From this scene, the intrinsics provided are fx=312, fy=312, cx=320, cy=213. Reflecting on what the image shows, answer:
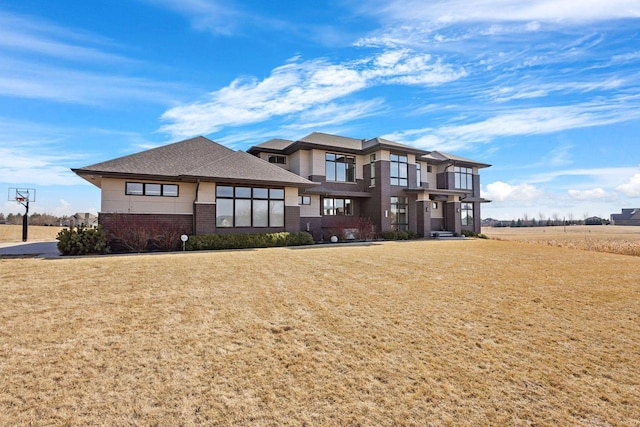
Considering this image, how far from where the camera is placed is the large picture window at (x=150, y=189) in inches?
603

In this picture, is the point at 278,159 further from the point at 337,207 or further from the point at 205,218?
the point at 205,218

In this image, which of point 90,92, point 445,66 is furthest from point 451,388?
point 90,92

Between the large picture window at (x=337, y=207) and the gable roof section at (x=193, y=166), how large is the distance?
512cm

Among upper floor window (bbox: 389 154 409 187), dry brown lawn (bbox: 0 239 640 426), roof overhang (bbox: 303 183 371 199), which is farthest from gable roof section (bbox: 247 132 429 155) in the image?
dry brown lawn (bbox: 0 239 640 426)

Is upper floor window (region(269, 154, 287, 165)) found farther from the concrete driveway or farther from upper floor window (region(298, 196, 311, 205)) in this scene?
the concrete driveway

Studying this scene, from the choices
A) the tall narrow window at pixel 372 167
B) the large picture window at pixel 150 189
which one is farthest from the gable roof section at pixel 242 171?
the tall narrow window at pixel 372 167

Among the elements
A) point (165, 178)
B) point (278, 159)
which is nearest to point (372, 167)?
point (278, 159)

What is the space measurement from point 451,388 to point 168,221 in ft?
50.8

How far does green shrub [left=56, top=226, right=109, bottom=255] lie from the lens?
12609mm

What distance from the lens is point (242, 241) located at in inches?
613

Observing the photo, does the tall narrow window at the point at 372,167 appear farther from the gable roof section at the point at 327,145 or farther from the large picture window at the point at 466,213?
the large picture window at the point at 466,213

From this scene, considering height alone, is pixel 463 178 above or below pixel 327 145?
below

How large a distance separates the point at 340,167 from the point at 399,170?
4704 millimetres

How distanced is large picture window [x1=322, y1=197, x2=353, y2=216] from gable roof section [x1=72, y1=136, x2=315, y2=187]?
202 inches
